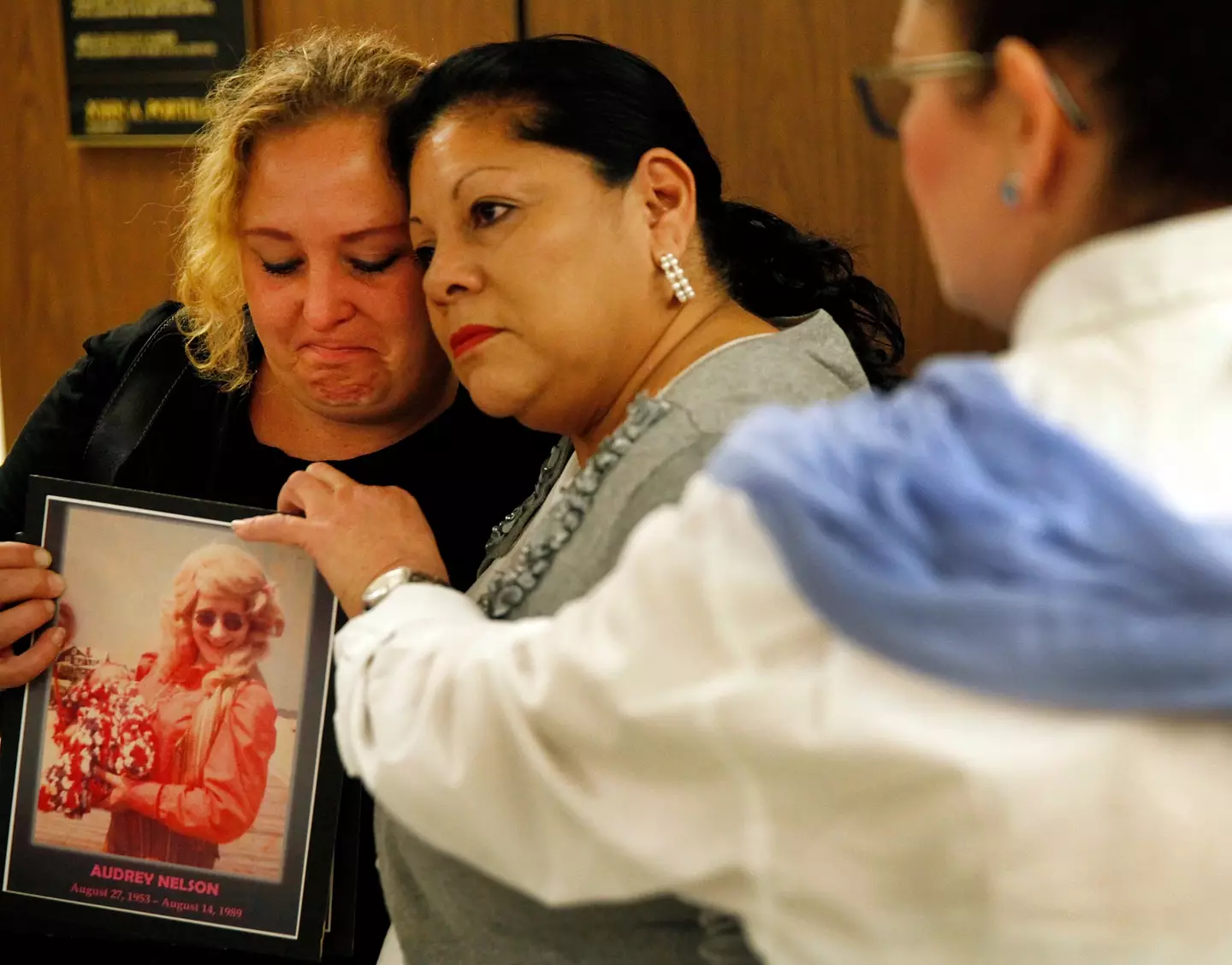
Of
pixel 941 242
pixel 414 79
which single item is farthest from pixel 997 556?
pixel 414 79

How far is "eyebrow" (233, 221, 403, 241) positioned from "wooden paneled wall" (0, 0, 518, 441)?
1.15 metres

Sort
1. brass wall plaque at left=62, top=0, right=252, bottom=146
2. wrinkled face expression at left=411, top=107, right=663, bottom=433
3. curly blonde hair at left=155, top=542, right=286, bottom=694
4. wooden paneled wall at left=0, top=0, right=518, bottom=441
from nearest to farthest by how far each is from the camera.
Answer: wrinkled face expression at left=411, top=107, right=663, bottom=433
curly blonde hair at left=155, top=542, right=286, bottom=694
brass wall plaque at left=62, top=0, right=252, bottom=146
wooden paneled wall at left=0, top=0, right=518, bottom=441

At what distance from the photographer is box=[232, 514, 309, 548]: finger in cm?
126

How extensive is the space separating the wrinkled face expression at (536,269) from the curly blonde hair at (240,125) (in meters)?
0.26

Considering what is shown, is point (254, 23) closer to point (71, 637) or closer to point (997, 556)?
point (71, 637)

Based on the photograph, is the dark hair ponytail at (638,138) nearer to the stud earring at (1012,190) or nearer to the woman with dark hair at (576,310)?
the woman with dark hair at (576,310)

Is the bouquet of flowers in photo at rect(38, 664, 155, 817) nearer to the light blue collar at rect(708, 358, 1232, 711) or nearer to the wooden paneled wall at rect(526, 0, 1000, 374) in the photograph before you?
the light blue collar at rect(708, 358, 1232, 711)

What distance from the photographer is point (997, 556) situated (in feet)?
1.88

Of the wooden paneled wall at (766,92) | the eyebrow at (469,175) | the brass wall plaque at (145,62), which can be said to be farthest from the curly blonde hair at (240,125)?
the brass wall plaque at (145,62)

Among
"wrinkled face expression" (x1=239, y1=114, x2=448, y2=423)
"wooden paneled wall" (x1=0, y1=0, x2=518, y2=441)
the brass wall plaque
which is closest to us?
"wrinkled face expression" (x1=239, y1=114, x2=448, y2=423)

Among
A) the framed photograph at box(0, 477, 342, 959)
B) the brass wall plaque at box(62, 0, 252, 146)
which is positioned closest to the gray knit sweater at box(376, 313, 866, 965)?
the framed photograph at box(0, 477, 342, 959)

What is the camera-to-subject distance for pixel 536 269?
1.20 m

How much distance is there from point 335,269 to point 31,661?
55 cm

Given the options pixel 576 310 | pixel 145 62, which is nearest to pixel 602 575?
pixel 576 310
